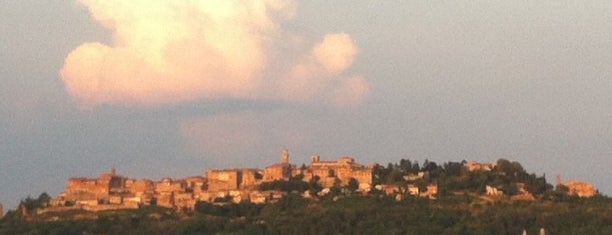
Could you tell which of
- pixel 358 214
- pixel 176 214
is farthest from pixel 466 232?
pixel 176 214

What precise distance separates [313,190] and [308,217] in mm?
9783

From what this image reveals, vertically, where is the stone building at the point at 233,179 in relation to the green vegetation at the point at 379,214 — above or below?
above

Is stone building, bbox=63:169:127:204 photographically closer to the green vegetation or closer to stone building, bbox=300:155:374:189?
the green vegetation

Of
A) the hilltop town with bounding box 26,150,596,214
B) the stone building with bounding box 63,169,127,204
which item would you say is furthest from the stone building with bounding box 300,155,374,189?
the stone building with bounding box 63,169,127,204

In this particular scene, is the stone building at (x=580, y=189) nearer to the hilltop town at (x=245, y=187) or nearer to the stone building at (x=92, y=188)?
the hilltop town at (x=245, y=187)

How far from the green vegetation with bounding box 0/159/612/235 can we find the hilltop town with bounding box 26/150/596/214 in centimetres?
53

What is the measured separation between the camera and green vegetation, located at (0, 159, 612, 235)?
219 ft

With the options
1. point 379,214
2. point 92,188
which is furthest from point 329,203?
point 92,188

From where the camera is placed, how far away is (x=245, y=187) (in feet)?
270

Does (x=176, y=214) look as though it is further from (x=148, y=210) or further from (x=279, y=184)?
(x=279, y=184)

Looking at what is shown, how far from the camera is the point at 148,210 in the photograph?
252 ft

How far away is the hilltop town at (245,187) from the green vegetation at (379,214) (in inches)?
21.0

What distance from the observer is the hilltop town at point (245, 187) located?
256 feet

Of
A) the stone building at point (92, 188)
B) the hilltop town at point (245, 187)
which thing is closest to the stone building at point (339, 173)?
the hilltop town at point (245, 187)
